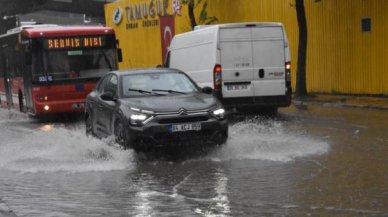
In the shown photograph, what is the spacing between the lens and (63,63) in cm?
1919

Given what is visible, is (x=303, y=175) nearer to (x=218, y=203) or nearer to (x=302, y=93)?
(x=218, y=203)

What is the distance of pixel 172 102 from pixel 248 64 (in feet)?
21.4

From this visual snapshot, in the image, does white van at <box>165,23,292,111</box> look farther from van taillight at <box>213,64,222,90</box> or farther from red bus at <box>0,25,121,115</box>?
red bus at <box>0,25,121,115</box>

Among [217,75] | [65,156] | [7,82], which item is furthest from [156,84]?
[7,82]

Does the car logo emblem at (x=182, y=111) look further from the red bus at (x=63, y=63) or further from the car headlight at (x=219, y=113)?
the red bus at (x=63, y=63)

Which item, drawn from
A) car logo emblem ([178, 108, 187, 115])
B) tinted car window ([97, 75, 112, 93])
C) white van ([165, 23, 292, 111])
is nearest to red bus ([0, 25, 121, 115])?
white van ([165, 23, 292, 111])

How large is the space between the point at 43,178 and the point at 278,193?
3454 millimetres

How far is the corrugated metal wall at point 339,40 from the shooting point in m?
21.6

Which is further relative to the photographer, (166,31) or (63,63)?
(166,31)

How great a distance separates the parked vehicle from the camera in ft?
34.1

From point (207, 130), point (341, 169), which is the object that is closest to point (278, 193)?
point (341, 169)

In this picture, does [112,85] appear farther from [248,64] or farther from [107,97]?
[248,64]

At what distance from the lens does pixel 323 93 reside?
24641mm

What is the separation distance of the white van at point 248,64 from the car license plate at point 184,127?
6296 mm
